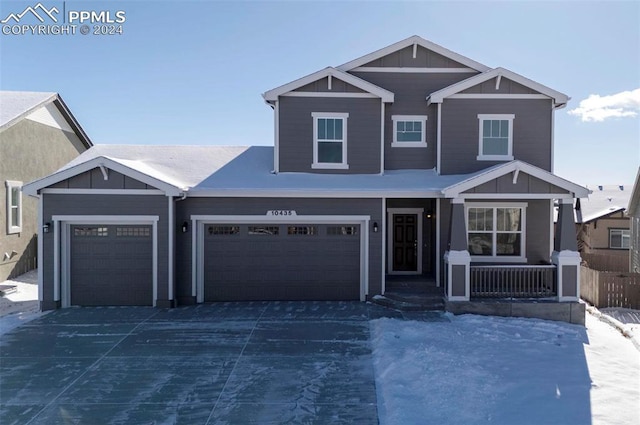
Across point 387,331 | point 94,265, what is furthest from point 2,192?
point 387,331

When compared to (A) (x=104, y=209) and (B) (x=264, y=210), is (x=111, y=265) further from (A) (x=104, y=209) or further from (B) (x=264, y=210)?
(B) (x=264, y=210)

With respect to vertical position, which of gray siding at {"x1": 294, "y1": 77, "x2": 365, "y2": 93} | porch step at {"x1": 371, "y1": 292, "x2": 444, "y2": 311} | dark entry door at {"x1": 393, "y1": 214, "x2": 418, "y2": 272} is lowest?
porch step at {"x1": 371, "y1": 292, "x2": 444, "y2": 311}

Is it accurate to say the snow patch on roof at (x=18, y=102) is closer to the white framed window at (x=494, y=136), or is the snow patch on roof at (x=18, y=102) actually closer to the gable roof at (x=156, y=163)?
the gable roof at (x=156, y=163)

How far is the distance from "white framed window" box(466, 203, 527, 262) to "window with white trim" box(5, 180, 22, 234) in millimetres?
15713

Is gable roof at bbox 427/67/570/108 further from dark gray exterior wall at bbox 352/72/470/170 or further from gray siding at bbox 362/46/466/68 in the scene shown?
gray siding at bbox 362/46/466/68

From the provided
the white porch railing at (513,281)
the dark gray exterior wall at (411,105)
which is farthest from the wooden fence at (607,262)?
the dark gray exterior wall at (411,105)

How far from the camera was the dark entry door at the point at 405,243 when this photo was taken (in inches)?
500

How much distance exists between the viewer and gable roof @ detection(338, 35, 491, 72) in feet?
40.8

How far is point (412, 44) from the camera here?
12.5m

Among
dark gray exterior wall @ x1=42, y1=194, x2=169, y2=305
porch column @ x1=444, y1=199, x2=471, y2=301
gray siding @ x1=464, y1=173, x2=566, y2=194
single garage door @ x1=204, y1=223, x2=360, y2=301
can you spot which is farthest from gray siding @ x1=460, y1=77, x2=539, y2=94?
dark gray exterior wall @ x1=42, y1=194, x2=169, y2=305

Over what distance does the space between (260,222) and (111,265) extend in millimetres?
4089

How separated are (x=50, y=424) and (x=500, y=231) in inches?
441

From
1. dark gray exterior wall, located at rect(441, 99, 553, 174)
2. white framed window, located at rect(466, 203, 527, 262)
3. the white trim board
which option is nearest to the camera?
white framed window, located at rect(466, 203, 527, 262)

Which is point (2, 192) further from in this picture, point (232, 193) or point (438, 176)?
point (438, 176)
